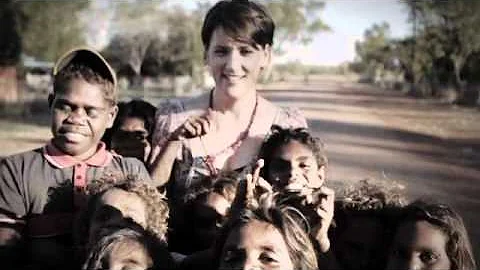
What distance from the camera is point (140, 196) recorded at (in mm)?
1811

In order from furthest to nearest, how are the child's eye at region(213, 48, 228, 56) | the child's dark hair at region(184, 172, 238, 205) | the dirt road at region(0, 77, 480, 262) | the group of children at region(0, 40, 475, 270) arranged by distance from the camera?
the dirt road at region(0, 77, 480, 262) → the child's eye at region(213, 48, 228, 56) → the child's dark hair at region(184, 172, 238, 205) → the group of children at region(0, 40, 475, 270)

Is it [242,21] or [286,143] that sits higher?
[242,21]

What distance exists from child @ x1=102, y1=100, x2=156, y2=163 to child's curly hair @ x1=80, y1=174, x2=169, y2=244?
2.27 feet

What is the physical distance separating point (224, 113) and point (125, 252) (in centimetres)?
86

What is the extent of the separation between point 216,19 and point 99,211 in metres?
0.78

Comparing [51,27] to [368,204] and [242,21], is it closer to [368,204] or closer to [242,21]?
[242,21]

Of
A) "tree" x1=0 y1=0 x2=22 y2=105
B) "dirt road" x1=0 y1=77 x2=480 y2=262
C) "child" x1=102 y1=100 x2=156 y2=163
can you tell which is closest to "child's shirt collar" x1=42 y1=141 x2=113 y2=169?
"child" x1=102 y1=100 x2=156 y2=163

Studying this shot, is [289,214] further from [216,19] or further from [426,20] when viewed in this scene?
[426,20]

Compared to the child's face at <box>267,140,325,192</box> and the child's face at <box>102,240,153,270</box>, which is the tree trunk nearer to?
the child's face at <box>267,140,325,192</box>

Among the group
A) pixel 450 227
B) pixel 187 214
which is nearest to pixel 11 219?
pixel 187 214

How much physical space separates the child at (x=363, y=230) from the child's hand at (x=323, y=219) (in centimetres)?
12

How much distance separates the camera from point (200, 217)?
2051mm

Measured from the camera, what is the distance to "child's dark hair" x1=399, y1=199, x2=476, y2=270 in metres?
1.61

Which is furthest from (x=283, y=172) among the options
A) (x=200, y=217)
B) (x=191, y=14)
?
(x=191, y=14)
